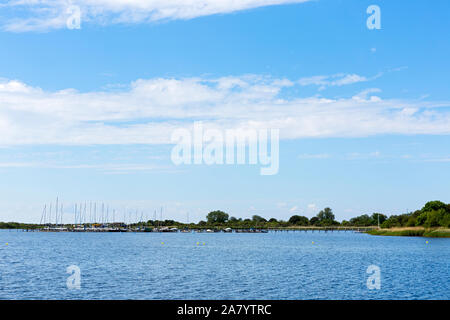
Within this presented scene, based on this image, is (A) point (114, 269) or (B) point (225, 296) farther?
(A) point (114, 269)

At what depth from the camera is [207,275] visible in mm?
71938
